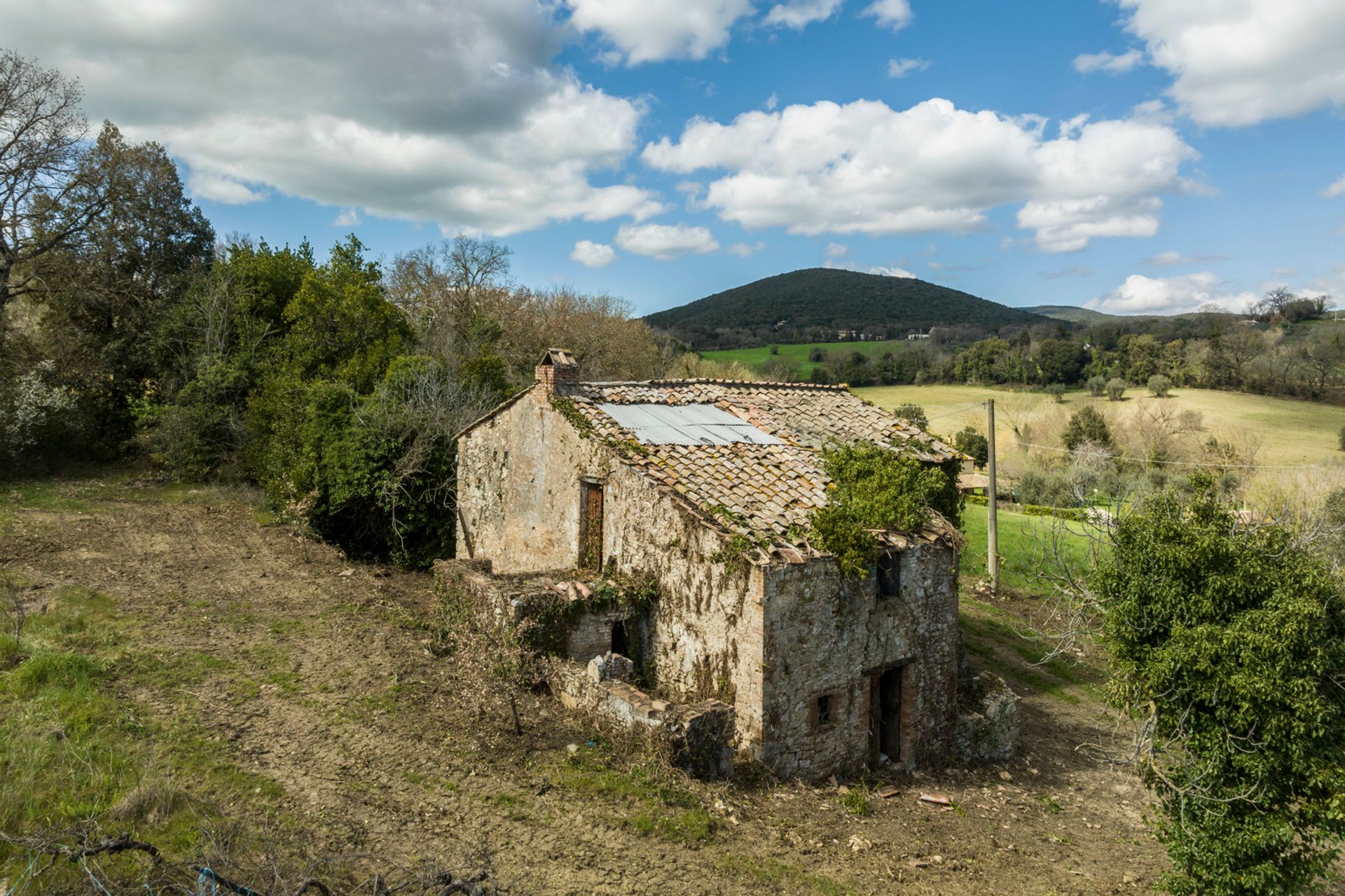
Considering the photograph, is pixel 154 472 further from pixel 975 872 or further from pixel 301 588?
pixel 975 872

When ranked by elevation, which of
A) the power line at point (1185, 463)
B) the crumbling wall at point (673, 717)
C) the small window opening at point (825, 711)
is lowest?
the small window opening at point (825, 711)

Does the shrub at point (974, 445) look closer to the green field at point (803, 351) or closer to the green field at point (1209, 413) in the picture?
the green field at point (1209, 413)

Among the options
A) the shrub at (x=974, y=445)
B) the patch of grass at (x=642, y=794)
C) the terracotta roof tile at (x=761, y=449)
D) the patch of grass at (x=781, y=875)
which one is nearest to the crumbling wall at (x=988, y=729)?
the terracotta roof tile at (x=761, y=449)

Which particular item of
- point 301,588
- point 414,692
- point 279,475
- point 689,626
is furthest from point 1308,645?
point 279,475

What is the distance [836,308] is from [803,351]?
76.3 feet

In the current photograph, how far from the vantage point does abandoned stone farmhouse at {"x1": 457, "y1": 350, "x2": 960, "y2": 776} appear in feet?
35.3

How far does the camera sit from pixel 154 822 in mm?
7414

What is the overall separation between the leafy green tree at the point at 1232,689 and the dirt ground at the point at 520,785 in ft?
6.20

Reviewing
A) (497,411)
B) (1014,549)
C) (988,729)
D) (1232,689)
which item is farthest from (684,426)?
(1014,549)

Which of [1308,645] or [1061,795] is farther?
[1061,795]

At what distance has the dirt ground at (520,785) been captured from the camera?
7.86m

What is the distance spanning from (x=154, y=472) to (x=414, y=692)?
26285 millimetres

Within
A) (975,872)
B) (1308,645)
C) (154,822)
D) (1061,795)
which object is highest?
(1308,645)

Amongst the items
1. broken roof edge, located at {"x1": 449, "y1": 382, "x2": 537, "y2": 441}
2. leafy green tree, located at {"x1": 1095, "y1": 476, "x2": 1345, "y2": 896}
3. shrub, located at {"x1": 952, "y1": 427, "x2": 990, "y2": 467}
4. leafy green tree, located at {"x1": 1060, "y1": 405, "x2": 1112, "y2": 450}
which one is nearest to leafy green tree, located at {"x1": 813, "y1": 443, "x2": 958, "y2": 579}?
leafy green tree, located at {"x1": 1095, "y1": 476, "x2": 1345, "y2": 896}
